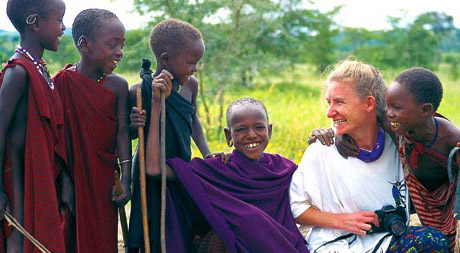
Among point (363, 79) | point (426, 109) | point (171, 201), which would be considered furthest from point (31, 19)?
point (426, 109)

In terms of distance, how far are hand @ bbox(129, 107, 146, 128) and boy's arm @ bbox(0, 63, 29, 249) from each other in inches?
21.1

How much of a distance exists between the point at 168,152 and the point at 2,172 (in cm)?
84

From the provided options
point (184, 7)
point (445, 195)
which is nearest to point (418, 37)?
point (184, 7)

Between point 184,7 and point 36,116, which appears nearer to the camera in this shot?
point 36,116

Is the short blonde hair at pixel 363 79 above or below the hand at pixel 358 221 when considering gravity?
above

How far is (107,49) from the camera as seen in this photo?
332cm

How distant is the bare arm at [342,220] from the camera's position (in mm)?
3305

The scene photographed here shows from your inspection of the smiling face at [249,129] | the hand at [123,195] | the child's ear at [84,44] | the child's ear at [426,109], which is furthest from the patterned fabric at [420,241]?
the child's ear at [84,44]

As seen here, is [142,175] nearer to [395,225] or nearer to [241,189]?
[241,189]

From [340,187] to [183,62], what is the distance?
1066mm

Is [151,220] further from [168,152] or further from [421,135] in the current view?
[421,135]

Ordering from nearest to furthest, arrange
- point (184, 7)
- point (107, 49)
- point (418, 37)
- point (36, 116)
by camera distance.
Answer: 1. point (36, 116)
2. point (107, 49)
3. point (184, 7)
4. point (418, 37)

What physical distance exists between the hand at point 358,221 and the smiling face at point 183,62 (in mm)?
1126

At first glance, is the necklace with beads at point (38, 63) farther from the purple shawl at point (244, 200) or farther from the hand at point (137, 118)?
the purple shawl at point (244, 200)
